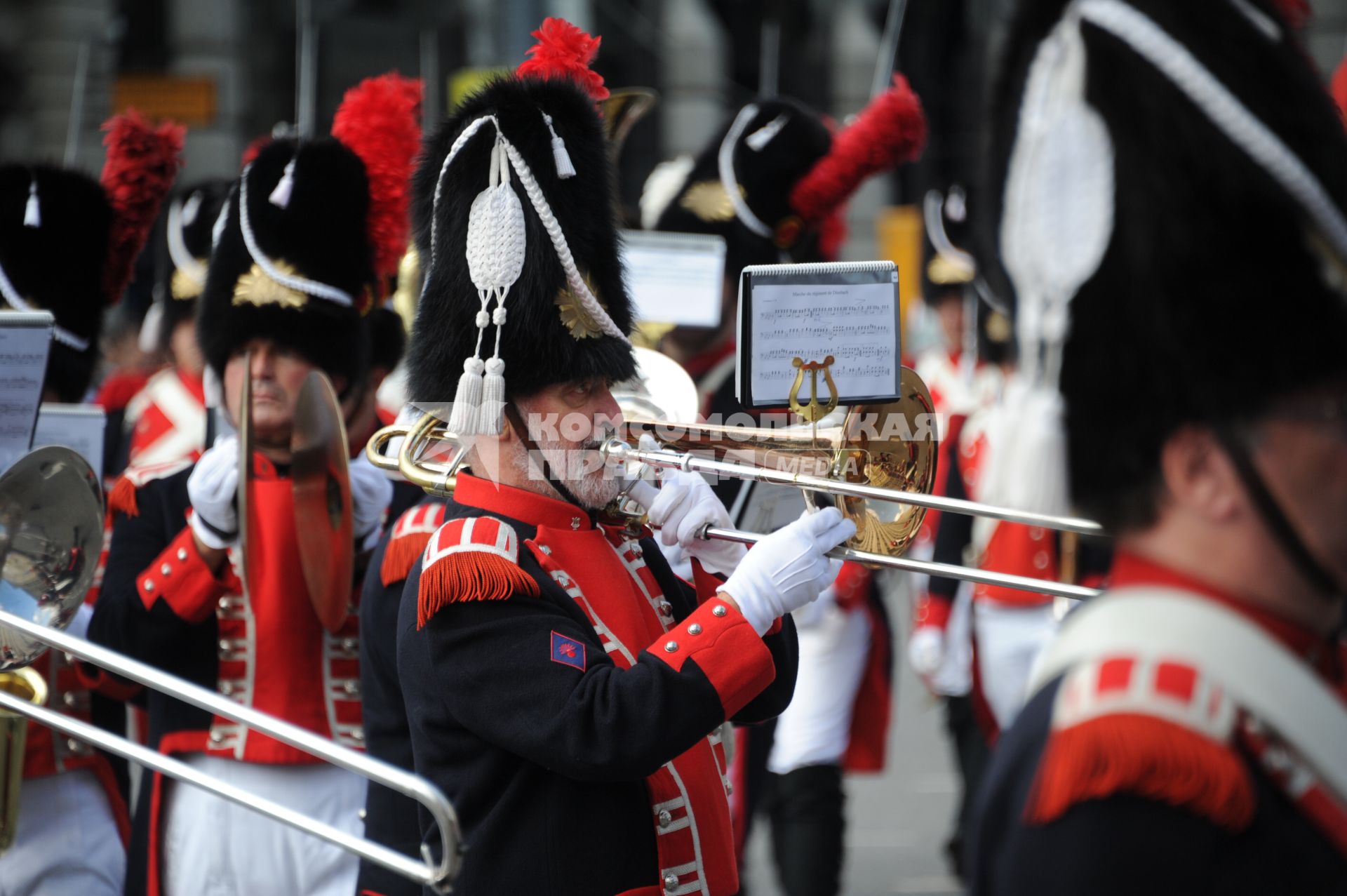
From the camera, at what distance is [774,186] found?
520 centimetres

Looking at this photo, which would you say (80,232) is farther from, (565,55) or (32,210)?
(565,55)

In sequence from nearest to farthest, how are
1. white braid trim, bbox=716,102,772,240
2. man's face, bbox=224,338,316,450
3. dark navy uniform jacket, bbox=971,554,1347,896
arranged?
dark navy uniform jacket, bbox=971,554,1347,896 < man's face, bbox=224,338,316,450 < white braid trim, bbox=716,102,772,240

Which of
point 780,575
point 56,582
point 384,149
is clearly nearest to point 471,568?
point 780,575

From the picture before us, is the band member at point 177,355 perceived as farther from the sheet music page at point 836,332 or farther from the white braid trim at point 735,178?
the sheet music page at point 836,332

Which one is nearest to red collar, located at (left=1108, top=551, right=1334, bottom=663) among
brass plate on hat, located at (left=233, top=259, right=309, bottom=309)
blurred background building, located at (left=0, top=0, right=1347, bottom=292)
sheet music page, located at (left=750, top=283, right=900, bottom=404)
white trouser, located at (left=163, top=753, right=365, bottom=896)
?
sheet music page, located at (left=750, top=283, right=900, bottom=404)

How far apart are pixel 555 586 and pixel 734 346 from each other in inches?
101

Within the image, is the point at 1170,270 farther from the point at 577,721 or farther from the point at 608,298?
the point at 608,298

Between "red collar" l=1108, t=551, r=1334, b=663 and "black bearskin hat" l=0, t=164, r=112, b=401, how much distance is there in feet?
9.73

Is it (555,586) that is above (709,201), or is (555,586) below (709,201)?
below

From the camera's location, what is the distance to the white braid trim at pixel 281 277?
3734 mm

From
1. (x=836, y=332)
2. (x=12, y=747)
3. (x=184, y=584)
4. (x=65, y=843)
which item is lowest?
(x=65, y=843)

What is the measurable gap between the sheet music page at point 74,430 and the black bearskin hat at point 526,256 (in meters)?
1.10

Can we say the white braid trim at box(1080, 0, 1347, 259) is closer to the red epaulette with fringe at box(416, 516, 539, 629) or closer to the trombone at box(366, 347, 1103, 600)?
the trombone at box(366, 347, 1103, 600)

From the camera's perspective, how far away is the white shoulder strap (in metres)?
1.44
